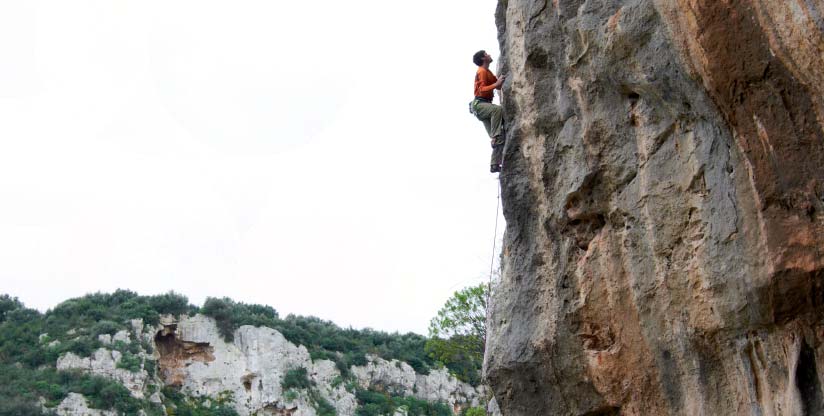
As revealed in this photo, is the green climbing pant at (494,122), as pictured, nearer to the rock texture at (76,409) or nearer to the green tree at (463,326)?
the green tree at (463,326)

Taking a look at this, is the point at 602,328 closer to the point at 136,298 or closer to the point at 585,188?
the point at 585,188

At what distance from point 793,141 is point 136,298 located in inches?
1706

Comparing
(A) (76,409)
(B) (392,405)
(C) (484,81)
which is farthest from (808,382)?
(B) (392,405)

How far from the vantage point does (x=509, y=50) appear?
889 cm

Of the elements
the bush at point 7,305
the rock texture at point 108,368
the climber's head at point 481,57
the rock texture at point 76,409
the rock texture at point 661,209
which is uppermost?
the bush at point 7,305

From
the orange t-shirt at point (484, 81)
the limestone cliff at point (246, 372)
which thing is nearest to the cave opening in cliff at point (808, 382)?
the orange t-shirt at point (484, 81)

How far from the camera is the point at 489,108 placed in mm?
9484

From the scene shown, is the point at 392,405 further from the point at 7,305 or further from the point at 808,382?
the point at 808,382

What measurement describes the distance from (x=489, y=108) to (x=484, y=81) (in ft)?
1.38

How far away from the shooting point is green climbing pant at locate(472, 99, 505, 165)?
9438 mm

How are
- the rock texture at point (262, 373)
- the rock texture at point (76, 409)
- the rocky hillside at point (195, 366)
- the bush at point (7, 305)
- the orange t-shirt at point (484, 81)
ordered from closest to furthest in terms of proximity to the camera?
the orange t-shirt at point (484, 81) < the rock texture at point (76, 409) < the rocky hillside at point (195, 366) < the rock texture at point (262, 373) < the bush at point (7, 305)

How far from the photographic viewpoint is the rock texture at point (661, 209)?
554 centimetres

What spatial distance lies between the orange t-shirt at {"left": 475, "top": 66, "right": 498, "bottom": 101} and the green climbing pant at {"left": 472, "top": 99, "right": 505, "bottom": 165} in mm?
100

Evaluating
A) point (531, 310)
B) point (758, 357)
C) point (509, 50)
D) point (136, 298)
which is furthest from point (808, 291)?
point (136, 298)
